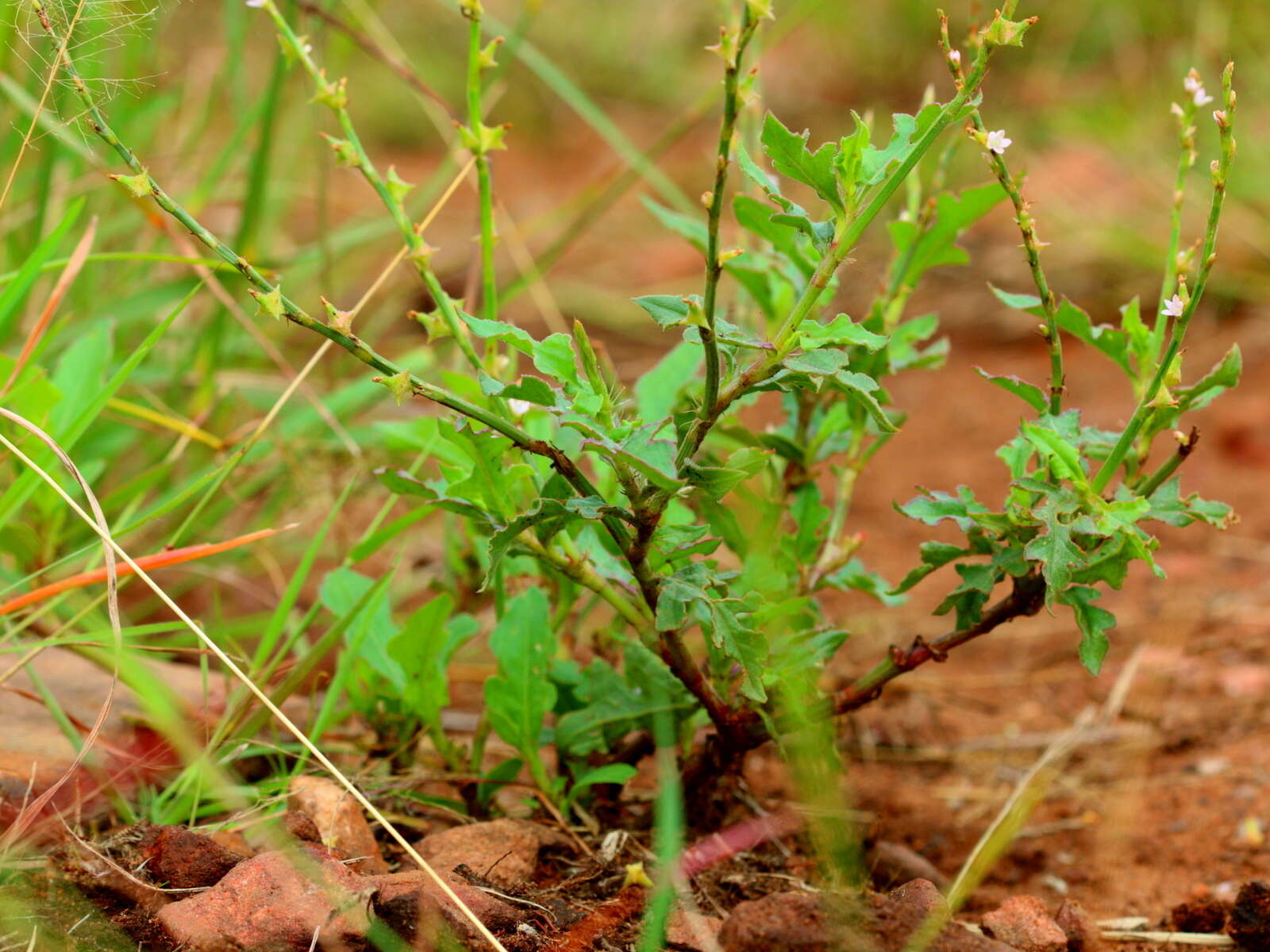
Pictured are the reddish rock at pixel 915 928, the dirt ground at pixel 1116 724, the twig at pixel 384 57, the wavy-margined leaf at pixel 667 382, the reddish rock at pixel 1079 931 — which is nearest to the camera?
the reddish rock at pixel 915 928

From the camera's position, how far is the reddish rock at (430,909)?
920 millimetres

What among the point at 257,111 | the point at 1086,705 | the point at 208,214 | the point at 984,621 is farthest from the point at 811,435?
the point at 208,214

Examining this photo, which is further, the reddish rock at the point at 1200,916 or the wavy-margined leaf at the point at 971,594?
the reddish rock at the point at 1200,916


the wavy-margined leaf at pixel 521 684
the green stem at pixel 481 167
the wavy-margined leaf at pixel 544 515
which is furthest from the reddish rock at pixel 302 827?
the green stem at pixel 481 167

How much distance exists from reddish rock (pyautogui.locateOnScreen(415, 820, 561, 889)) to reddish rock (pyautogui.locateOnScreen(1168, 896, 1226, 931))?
2.25ft

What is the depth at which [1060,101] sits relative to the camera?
454 cm

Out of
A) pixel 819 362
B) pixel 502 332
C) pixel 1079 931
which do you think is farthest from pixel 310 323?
pixel 1079 931

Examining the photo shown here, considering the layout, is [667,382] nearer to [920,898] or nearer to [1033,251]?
[1033,251]

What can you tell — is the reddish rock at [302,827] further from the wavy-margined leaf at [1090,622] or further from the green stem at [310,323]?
the wavy-margined leaf at [1090,622]

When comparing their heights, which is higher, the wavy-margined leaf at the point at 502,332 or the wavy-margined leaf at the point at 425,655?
the wavy-margined leaf at the point at 502,332

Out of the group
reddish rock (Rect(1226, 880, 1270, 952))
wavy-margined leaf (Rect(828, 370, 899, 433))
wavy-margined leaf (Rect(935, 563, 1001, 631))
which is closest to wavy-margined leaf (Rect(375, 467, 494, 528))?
wavy-margined leaf (Rect(828, 370, 899, 433))

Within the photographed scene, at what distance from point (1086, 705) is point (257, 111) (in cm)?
176

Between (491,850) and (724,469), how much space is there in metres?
0.49

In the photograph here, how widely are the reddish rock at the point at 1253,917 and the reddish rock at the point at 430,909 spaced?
0.73 metres
